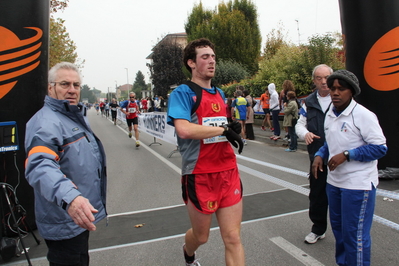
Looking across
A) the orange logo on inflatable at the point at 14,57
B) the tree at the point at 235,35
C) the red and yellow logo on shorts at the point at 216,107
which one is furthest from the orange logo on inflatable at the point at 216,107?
the tree at the point at 235,35

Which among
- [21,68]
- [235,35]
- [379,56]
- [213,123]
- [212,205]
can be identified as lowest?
[212,205]

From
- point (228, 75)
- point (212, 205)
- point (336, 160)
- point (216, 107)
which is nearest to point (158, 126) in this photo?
point (216, 107)

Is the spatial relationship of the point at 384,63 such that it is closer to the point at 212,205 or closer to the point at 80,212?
the point at 212,205

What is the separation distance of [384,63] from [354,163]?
14.8 ft

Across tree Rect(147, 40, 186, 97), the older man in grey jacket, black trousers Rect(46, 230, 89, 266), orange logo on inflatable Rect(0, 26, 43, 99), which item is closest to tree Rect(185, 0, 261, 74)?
tree Rect(147, 40, 186, 97)

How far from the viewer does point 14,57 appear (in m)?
3.77

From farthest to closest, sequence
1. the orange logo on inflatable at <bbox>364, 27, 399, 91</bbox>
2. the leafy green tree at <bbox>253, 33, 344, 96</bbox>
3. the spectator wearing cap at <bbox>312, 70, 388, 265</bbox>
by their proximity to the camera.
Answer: the leafy green tree at <bbox>253, 33, 344, 96</bbox> < the orange logo on inflatable at <bbox>364, 27, 399, 91</bbox> < the spectator wearing cap at <bbox>312, 70, 388, 265</bbox>

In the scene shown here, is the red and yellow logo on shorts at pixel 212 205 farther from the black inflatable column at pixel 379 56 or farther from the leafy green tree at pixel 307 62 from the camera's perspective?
the leafy green tree at pixel 307 62

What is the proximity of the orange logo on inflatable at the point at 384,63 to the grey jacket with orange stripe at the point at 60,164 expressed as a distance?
5759 mm

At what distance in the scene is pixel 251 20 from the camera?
40406 mm

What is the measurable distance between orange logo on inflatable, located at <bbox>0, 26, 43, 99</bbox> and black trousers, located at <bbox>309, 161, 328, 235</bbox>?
354 centimetres

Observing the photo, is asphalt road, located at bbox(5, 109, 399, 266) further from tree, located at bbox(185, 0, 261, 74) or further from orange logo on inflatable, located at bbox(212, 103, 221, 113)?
tree, located at bbox(185, 0, 261, 74)

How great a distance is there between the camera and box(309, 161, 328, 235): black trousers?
356 centimetres

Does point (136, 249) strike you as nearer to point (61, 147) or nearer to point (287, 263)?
point (287, 263)
